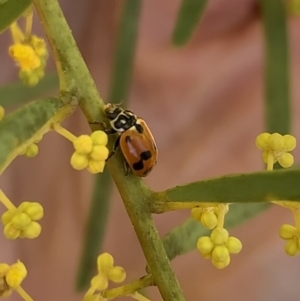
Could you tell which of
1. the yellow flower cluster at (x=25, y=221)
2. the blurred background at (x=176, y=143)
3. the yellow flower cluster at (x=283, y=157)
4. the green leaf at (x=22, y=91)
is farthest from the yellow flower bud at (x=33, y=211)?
the blurred background at (x=176, y=143)

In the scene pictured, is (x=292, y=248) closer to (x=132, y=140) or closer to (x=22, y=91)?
(x=132, y=140)

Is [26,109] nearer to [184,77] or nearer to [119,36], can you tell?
[119,36]

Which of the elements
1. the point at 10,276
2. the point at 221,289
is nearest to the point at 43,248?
the point at 221,289

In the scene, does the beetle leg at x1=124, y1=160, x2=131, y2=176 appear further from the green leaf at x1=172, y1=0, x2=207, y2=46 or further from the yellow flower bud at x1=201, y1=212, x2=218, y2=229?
the green leaf at x1=172, y1=0, x2=207, y2=46

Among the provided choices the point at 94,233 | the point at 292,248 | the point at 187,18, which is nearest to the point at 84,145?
the point at 292,248

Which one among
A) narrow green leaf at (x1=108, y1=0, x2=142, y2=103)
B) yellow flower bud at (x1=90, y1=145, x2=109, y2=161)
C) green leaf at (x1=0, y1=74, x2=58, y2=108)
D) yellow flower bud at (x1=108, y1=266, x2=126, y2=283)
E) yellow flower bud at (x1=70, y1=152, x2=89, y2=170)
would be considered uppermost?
narrow green leaf at (x1=108, y1=0, x2=142, y2=103)

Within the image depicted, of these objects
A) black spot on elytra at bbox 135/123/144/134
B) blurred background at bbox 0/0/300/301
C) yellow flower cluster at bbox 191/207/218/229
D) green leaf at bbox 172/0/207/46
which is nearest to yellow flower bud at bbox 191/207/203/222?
yellow flower cluster at bbox 191/207/218/229

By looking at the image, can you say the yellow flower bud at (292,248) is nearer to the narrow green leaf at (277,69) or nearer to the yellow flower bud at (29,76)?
the yellow flower bud at (29,76)
